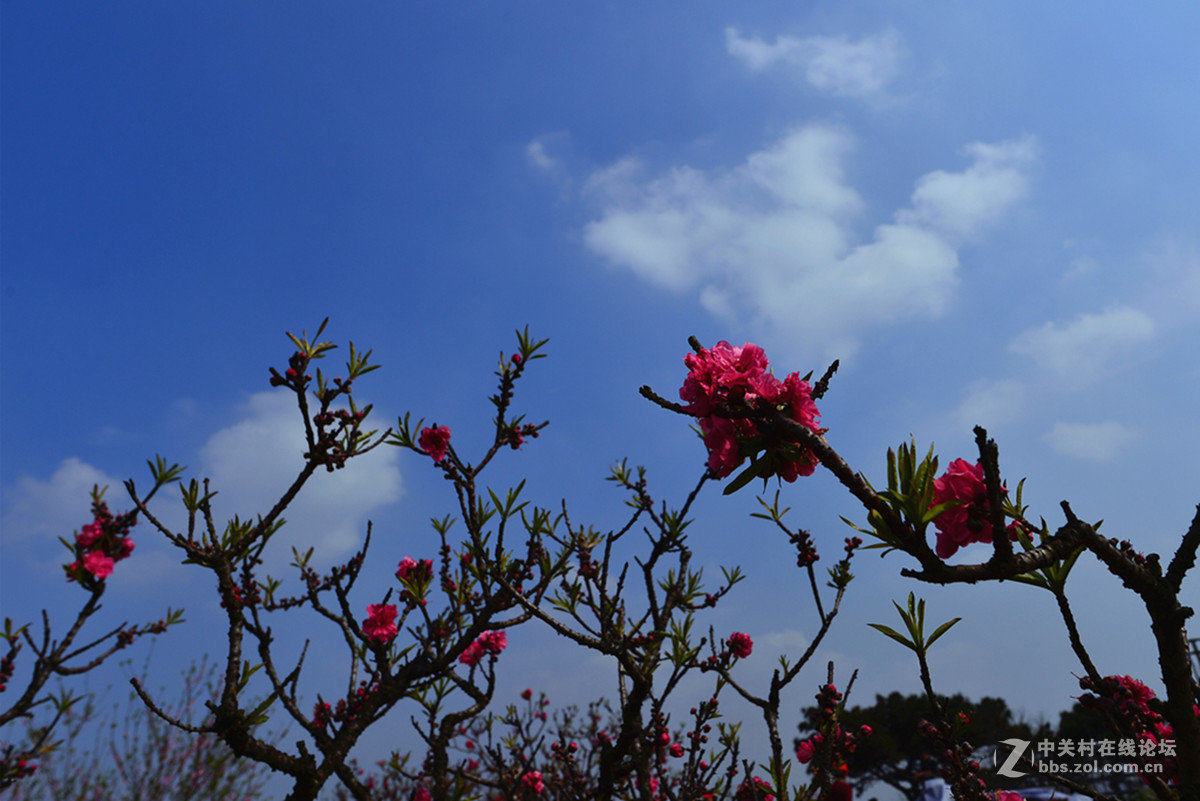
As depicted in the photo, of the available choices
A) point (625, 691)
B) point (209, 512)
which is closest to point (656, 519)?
point (625, 691)

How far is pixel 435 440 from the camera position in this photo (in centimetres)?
338

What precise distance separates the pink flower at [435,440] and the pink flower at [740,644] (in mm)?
1977

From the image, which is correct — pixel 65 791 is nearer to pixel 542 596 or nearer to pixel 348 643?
pixel 348 643

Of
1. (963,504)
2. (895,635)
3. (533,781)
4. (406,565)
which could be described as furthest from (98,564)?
(963,504)

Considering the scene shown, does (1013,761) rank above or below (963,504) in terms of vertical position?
below

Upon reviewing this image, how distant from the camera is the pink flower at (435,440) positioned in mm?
3354

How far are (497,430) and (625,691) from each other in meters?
1.55

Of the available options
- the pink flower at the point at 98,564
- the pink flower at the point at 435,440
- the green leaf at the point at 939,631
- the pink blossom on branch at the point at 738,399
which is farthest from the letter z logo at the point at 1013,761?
the pink flower at the point at 98,564

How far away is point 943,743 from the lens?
1613 millimetres

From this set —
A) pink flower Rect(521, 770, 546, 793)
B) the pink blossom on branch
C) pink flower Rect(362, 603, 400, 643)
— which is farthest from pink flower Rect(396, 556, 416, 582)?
the pink blossom on branch

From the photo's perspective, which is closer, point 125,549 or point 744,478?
point 744,478

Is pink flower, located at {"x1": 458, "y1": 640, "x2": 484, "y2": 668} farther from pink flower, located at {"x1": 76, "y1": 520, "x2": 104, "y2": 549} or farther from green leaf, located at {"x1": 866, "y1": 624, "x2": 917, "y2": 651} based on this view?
green leaf, located at {"x1": 866, "y1": 624, "x2": 917, "y2": 651}

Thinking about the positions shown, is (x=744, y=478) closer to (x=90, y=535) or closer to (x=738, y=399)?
(x=738, y=399)

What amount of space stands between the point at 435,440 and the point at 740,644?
6.92 ft
